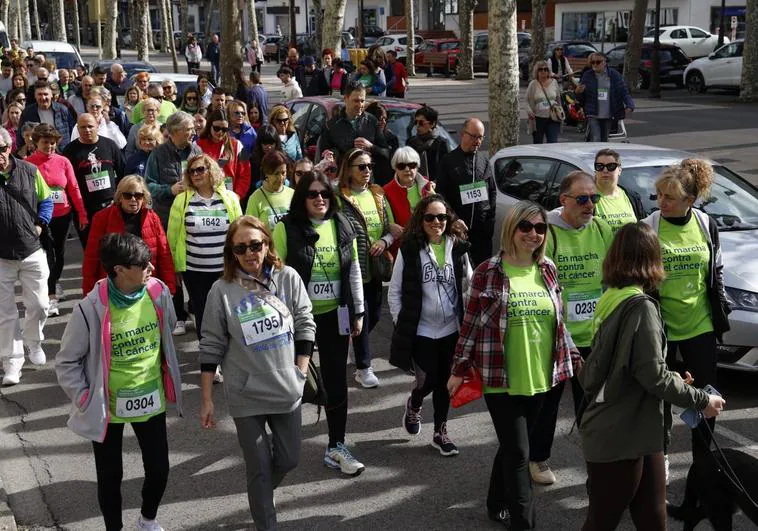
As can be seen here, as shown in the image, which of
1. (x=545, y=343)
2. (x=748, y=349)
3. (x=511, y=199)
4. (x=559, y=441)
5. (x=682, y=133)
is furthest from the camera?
(x=682, y=133)

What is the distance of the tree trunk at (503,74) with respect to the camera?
1445cm

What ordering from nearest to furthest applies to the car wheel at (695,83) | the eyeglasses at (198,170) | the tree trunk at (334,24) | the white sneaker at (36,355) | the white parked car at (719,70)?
the eyeglasses at (198,170), the white sneaker at (36,355), the tree trunk at (334,24), the white parked car at (719,70), the car wheel at (695,83)

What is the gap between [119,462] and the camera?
500 cm

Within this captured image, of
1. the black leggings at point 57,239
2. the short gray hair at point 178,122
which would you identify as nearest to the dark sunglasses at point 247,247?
the short gray hair at point 178,122

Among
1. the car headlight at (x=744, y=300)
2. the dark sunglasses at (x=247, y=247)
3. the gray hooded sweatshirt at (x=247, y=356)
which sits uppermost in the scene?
the dark sunglasses at (x=247, y=247)

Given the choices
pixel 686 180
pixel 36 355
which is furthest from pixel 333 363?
pixel 36 355

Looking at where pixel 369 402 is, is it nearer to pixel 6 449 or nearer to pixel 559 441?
pixel 559 441

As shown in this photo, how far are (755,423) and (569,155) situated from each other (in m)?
2.96

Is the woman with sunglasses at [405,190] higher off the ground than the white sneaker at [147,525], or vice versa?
the woman with sunglasses at [405,190]

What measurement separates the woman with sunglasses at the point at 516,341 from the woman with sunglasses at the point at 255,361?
0.87 metres

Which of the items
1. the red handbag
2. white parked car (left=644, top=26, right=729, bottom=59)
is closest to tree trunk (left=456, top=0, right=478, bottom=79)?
white parked car (left=644, top=26, right=729, bottom=59)

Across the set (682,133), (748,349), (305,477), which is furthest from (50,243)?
(682,133)

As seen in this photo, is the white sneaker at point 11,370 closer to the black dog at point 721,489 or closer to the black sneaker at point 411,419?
the black sneaker at point 411,419

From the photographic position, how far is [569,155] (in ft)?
28.4
